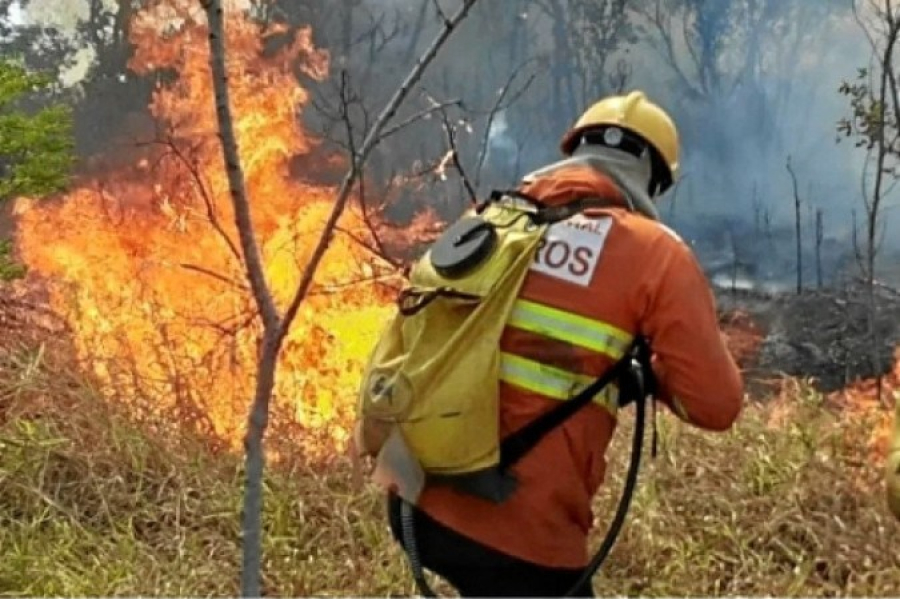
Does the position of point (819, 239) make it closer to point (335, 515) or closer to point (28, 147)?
point (335, 515)

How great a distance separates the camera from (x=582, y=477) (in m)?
2.23

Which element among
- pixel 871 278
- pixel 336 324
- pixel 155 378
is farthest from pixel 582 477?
pixel 871 278

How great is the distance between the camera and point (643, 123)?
7.86ft

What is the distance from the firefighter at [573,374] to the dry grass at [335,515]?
2.11 meters

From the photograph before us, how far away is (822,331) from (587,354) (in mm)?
6711

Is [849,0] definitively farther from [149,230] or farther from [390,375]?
[390,375]

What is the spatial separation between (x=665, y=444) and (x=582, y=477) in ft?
9.68

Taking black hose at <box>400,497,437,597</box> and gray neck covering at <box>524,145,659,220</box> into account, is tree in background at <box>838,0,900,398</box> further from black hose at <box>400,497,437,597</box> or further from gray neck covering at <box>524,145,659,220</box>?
black hose at <box>400,497,437,597</box>

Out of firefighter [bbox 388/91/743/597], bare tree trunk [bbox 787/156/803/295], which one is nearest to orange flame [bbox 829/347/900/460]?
bare tree trunk [bbox 787/156/803/295]

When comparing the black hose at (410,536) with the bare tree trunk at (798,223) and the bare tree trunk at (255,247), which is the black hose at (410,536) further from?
the bare tree trunk at (798,223)

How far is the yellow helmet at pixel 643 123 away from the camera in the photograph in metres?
2.39

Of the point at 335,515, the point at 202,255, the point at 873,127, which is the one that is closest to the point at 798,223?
the point at 873,127

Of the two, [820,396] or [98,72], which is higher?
[98,72]

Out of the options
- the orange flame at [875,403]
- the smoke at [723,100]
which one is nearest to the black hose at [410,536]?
the orange flame at [875,403]
